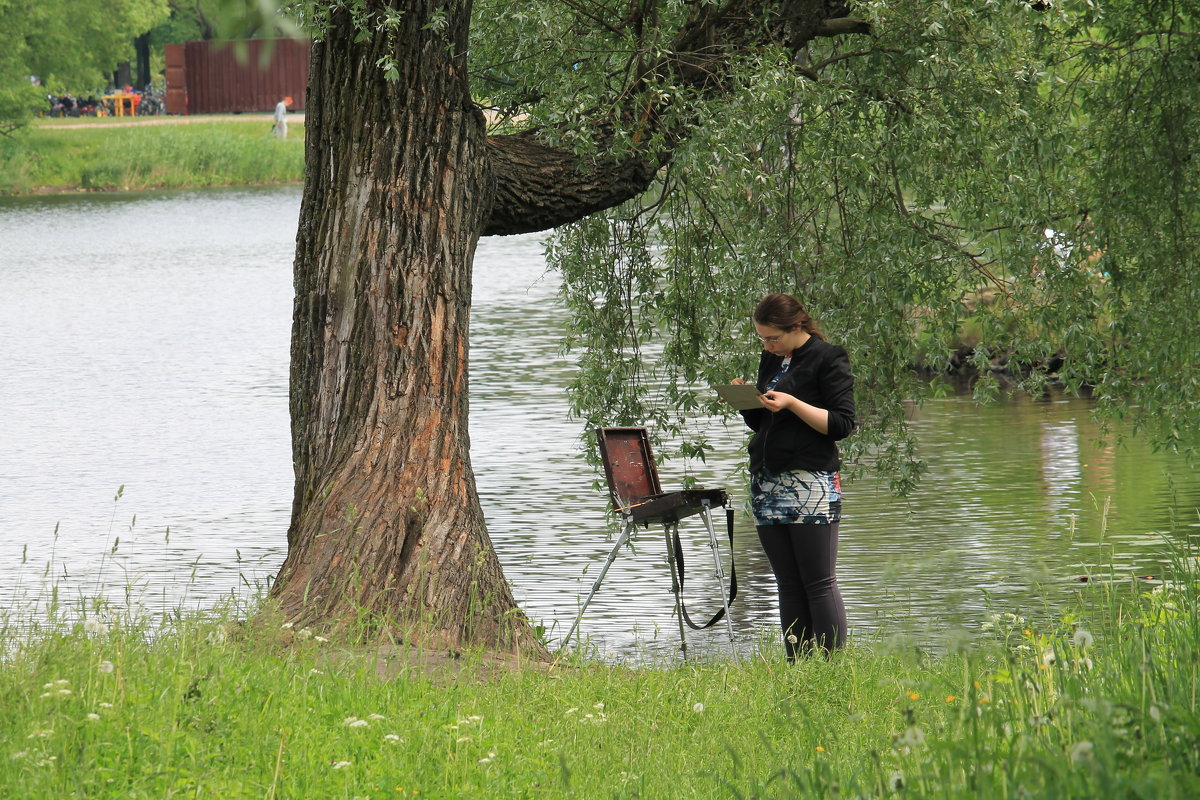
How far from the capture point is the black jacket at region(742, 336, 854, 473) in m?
7.18

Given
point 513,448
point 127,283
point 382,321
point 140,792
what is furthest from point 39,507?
point 127,283

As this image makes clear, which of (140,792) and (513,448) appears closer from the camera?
(140,792)

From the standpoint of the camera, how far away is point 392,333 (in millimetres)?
7461

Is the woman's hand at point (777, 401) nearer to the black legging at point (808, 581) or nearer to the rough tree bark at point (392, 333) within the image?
the black legging at point (808, 581)

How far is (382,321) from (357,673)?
203cm

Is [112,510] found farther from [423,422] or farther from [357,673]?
[357,673]

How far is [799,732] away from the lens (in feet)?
19.9

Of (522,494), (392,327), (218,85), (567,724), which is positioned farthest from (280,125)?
(567,724)

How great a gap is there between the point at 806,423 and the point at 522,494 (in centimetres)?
767

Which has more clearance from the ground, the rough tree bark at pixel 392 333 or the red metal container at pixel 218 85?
the red metal container at pixel 218 85

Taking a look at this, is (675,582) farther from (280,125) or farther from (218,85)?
(218,85)

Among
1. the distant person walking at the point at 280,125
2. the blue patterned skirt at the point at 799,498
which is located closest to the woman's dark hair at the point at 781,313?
the blue patterned skirt at the point at 799,498

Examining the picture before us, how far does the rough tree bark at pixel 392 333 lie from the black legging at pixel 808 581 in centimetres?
122

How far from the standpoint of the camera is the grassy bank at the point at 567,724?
3.87 metres
